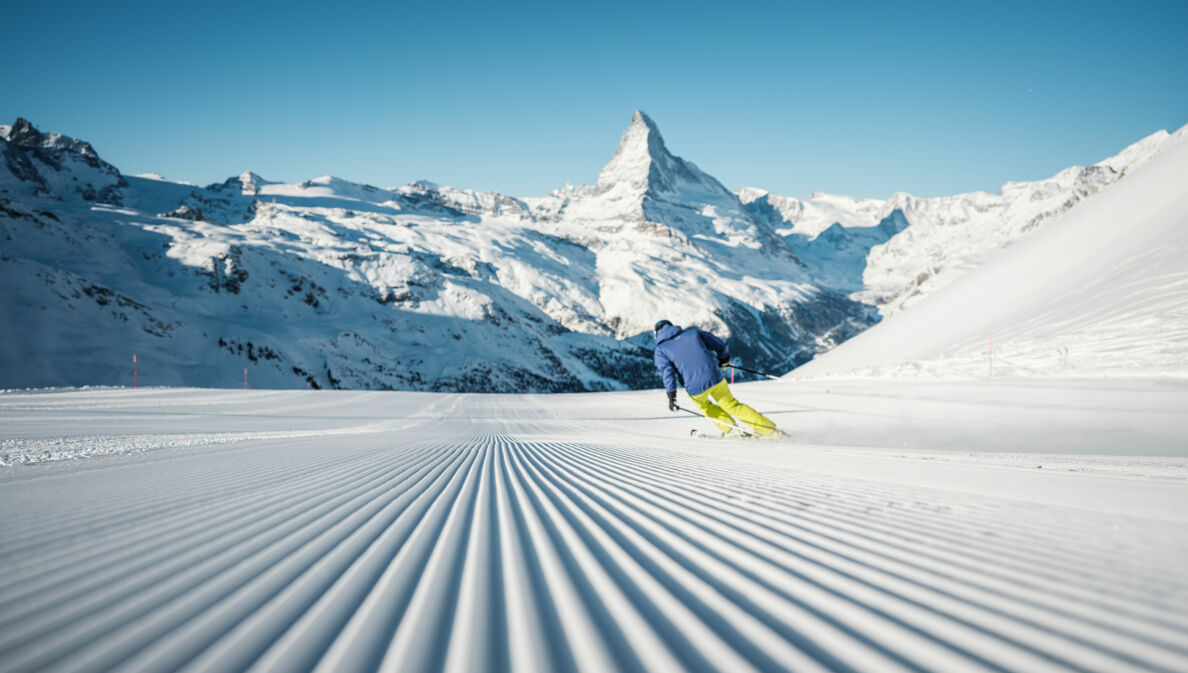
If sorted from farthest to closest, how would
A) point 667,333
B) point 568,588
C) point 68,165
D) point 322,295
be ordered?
point 68,165 < point 322,295 < point 667,333 < point 568,588

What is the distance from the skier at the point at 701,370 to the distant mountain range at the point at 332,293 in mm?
32186

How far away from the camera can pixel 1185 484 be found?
3.71 m

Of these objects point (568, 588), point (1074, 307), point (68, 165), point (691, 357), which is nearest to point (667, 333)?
point (691, 357)

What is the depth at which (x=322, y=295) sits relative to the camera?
67.6 m

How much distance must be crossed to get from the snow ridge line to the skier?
494 centimetres

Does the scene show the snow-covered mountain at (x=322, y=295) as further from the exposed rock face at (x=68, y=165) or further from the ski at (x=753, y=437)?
the ski at (x=753, y=437)

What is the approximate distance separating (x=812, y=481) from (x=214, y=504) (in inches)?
169

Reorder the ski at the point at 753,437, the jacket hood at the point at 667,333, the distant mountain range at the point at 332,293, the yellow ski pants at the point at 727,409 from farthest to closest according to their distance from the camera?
the distant mountain range at the point at 332,293 < the ski at the point at 753,437 < the yellow ski pants at the point at 727,409 < the jacket hood at the point at 667,333

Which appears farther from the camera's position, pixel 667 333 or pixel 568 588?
pixel 667 333

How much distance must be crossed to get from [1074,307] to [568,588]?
55.5 feet

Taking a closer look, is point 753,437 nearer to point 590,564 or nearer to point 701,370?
point 701,370

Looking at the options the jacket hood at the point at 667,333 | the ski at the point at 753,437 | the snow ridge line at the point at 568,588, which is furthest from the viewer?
the ski at the point at 753,437

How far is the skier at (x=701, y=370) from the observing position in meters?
8.44

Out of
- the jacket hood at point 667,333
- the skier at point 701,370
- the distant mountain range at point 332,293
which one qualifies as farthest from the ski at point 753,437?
the distant mountain range at point 332,293
